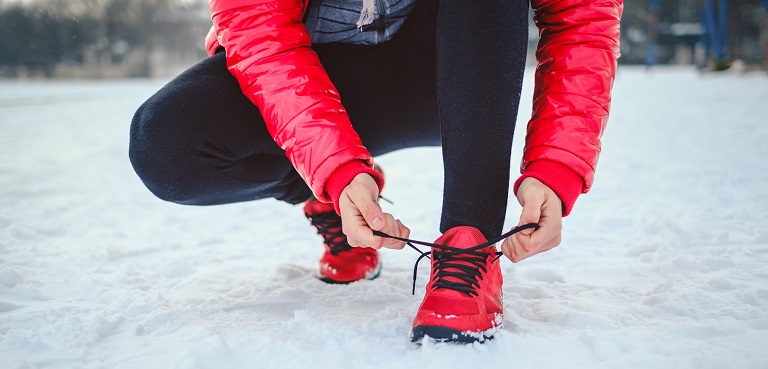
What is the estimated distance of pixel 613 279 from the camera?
1.07m

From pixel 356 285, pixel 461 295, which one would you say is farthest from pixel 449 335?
pixel 356 285

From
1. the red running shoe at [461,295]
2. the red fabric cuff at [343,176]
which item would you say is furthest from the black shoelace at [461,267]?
the red fabric cuff at [343,176]

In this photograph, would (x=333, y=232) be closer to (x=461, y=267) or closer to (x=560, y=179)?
(x=461, y=267)

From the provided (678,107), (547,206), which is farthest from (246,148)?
(678,107)

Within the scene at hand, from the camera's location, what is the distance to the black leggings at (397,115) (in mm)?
761

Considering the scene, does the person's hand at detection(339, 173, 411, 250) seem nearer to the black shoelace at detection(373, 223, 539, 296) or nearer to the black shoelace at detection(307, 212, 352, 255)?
the black shoelace at detection(373, 223, 539, 296)

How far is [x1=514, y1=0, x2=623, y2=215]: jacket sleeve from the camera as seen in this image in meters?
0.77

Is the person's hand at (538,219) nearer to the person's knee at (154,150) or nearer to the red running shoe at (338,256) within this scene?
the red running shoe at (338,256)

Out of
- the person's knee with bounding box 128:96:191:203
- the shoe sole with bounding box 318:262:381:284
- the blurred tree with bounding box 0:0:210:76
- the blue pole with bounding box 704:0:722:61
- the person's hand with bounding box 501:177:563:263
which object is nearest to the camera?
the person's hand with bounding box 501:177:563:263

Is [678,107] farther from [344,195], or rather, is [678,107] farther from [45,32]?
[45,32]

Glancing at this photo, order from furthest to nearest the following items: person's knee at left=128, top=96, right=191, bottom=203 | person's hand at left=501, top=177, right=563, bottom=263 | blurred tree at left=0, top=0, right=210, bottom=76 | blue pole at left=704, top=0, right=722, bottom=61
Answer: blue pole at left=704, top=0, right=722, bottom=61 < blurred tree at left=0, top=0, right=210, bottom=76 < person's knee at left=128, top=96, right=191, bottom=203 < person's hand at left=501, top=177, right=563, bottom=263

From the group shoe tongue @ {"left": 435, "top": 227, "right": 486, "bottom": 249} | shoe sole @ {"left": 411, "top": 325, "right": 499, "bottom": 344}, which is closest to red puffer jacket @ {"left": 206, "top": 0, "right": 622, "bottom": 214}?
shoe tongue @ {"left": 435, "top": 227, "right": 486, "bottom": 249}

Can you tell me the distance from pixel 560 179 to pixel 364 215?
27cm

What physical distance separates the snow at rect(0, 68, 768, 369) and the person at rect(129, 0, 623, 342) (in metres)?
0.15
